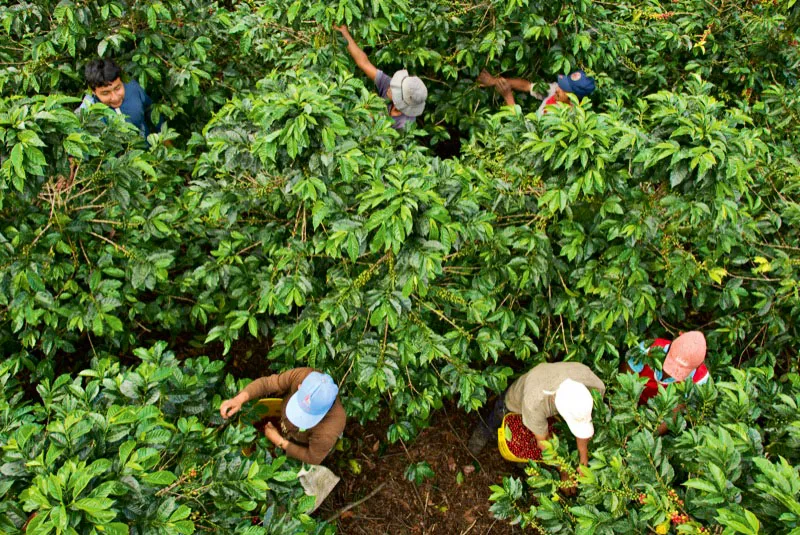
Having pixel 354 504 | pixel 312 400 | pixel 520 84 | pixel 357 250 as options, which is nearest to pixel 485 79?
pixel 520 84

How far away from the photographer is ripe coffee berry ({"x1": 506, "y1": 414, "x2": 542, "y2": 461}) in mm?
3664

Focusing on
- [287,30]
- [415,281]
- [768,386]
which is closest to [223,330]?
[415,281]

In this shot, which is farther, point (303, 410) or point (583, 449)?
point (583, 449)

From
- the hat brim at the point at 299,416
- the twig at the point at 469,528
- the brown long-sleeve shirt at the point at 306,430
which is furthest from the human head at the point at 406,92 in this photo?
the twig at the point at 469,528

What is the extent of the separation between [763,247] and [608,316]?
143 centimetres

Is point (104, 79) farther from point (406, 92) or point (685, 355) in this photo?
point (685, 355)

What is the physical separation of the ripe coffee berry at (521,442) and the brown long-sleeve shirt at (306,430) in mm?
1229

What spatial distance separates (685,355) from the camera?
315 cm

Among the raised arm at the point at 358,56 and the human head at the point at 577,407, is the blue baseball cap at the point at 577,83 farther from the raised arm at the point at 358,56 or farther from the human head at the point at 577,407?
the human head at the point at 577,407

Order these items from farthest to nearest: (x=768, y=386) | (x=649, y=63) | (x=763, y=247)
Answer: (x=649, y=63)
(x=763, y=247)
(x=768, y=386)

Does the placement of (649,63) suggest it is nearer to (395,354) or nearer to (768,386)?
(768,386)

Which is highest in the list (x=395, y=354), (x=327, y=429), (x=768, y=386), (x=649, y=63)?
(x=649, y=63)

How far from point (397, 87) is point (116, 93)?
6.79 ft

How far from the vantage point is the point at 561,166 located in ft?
10.2
